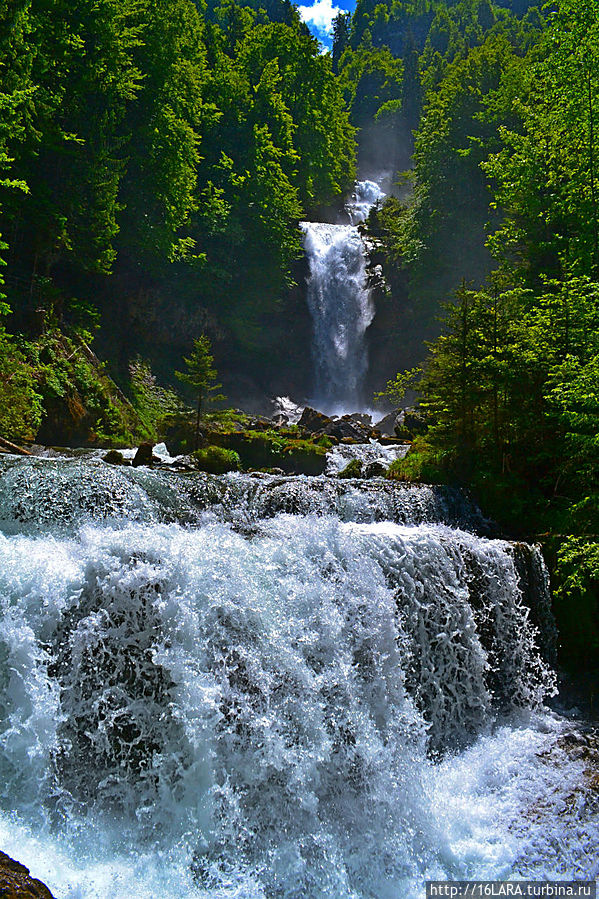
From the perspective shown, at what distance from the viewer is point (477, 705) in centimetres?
666

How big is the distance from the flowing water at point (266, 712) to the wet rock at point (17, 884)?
0.59 meters

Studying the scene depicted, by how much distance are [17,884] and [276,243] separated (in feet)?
80.0

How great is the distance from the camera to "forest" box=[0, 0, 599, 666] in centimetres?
993

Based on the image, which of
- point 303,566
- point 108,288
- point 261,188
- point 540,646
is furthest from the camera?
point 261,188

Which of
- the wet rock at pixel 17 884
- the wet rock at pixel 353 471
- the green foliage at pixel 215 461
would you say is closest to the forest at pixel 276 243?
the wet rock at pixel 353 471

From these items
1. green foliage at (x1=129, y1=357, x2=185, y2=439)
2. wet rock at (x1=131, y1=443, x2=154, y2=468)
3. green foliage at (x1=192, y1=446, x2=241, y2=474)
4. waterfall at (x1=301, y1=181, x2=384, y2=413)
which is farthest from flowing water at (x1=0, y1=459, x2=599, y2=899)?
waterfall at (x1=301, y1=181, x2=384, y2=413)

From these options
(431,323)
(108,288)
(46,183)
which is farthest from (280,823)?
(431,323)

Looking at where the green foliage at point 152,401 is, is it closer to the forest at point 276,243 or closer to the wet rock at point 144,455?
the forest at point 276,243

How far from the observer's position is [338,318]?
2661 cm

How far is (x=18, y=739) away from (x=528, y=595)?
6198 mm

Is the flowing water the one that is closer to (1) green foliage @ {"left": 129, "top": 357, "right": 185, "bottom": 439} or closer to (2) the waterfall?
(1) green foliage @ {"left": 129, "top": 357, "right": 185, "bottom": 439}

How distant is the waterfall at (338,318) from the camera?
25828 mm

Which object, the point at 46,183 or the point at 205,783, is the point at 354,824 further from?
the point at 46,183

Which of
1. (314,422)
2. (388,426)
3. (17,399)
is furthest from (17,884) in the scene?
(388,426)
